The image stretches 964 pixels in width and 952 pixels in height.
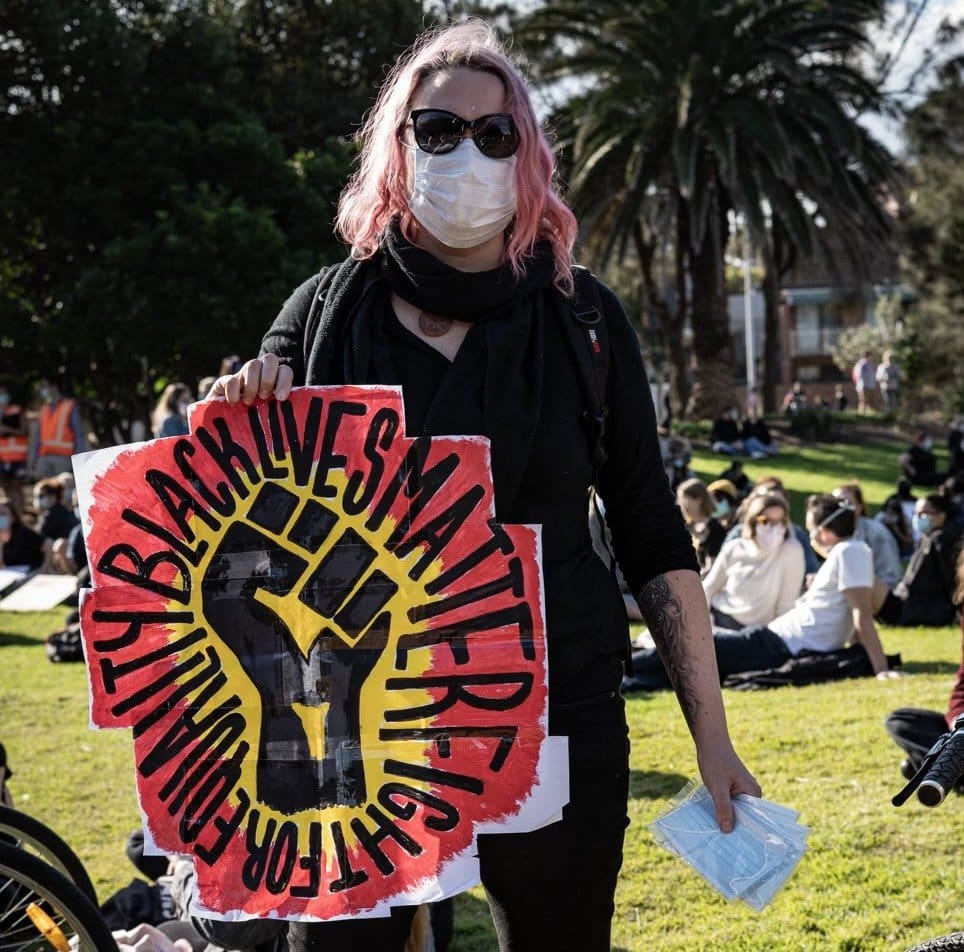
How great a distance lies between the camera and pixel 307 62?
81.6 ft

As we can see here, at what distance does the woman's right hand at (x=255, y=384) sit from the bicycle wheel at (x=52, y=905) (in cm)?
118

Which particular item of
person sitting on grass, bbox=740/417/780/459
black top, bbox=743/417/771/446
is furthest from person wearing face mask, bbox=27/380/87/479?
black top, bbox=743/417/771/446

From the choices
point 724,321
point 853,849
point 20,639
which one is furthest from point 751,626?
point 724,321

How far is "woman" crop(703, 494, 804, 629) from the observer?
953cm

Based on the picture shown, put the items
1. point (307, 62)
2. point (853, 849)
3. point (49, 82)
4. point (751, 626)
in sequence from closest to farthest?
point (853, 849) → point (751, 626) → point (49, 82) → point (307, 62)

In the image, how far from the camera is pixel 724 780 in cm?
212

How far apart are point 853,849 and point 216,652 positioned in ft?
12.0

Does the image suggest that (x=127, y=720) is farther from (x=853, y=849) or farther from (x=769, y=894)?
(x=853, y=849)

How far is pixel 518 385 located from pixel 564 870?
745mm

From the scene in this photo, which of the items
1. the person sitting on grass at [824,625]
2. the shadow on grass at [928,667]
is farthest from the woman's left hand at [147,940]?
the shadow on grass at [928,667]

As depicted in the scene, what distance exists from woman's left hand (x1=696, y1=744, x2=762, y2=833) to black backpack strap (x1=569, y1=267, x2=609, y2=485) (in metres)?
0.50

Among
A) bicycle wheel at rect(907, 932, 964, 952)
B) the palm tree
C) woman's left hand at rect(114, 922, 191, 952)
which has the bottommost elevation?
woman's left hand at rect(114, 922, 191, 952)

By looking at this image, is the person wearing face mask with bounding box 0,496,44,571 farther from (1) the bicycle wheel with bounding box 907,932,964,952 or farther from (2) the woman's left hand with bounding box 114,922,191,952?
(1) the bicycle wheel with bounding box 907,932,964,952

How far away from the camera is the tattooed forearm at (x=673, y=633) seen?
7.25 ft
